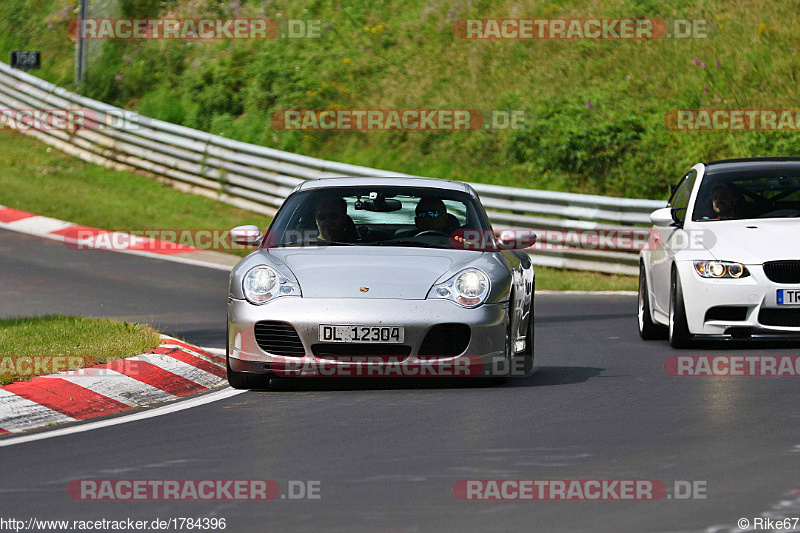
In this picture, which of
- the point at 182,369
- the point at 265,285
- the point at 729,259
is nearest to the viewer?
the point at 265,285

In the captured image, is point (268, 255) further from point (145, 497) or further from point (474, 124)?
point (474, 124)

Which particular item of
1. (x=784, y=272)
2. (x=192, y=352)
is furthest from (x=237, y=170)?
(x=192, y=352)

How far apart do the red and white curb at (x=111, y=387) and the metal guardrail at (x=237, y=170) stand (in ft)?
32.4

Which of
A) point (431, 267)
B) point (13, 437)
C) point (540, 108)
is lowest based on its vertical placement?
point (13, 437)

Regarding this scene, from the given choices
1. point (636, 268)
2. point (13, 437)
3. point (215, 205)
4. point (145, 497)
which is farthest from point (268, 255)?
point (215, 205)

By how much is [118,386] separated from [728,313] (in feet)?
16.3

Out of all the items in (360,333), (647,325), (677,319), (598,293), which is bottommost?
(598,293)

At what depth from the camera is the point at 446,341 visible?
990 centimetres

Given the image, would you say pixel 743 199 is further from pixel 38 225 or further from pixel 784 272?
pixel 38 225

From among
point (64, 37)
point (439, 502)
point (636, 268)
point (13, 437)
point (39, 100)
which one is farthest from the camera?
point (64, 37)

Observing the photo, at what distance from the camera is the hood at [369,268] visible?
9.85 m

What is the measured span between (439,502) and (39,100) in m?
24.7

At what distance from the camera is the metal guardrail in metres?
20.5

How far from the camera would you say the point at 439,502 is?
634 centimetres
